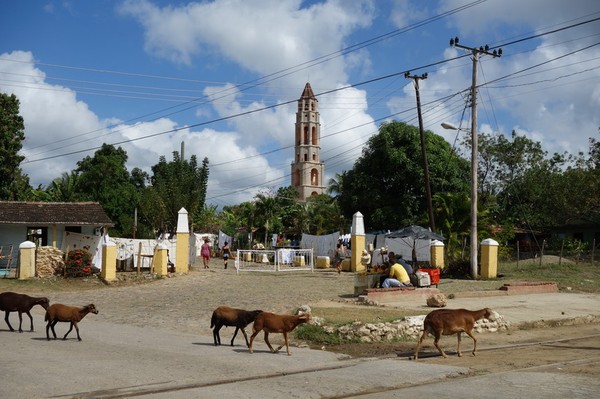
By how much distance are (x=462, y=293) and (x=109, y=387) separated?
1432 centimetres

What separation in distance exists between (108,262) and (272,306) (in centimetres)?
1006

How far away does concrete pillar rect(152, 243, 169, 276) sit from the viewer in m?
27.2

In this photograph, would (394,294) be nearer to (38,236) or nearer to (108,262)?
(108,262)

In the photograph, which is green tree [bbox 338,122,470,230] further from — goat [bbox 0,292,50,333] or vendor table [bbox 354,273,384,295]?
goat [bbox 0,292,50,333]

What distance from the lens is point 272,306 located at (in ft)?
58.2

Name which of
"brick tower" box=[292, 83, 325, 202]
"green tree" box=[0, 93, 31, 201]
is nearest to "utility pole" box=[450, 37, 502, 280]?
"green tree" box=[0, 93, 31, 201]

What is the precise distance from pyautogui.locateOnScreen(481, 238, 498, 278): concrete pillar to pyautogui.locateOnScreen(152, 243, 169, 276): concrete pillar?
13.7 m

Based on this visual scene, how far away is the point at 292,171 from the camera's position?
11288cm

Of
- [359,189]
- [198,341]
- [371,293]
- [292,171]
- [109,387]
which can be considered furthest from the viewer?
[292,171]

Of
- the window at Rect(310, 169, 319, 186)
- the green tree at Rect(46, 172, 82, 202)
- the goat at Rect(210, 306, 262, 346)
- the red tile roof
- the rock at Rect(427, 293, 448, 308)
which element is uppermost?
the window at Rect(310, 169, 319, 186)

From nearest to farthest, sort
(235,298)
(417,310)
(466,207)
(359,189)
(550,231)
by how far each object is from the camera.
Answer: (417,310), (235,298), (466,207), (359,189), (550,231)

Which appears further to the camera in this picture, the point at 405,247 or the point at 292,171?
the point at 292,171

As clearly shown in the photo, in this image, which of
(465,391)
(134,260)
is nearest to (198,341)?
(465,391)

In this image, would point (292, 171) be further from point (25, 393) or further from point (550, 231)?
point (25, 393)
